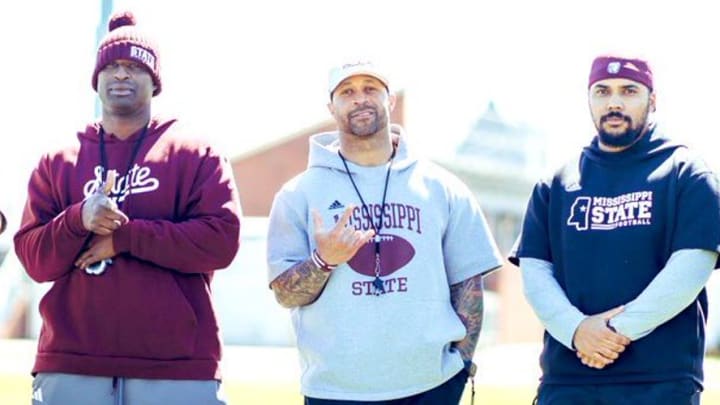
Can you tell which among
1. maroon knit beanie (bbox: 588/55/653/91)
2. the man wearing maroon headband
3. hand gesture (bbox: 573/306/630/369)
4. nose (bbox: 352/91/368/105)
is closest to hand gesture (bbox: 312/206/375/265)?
nose (bbox: 352/91/368/105)

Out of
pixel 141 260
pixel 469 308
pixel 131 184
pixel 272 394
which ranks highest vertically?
pixel 131 184

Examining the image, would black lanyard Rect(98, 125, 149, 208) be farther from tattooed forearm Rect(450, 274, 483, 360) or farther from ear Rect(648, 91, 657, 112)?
ear Rect(648, 91, 657, 112)

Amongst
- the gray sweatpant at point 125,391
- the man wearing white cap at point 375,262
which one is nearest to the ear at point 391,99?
the man wearing white cap at point 375,262

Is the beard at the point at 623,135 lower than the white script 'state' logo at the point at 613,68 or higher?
lower

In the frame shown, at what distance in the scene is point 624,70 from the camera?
19.3 feet

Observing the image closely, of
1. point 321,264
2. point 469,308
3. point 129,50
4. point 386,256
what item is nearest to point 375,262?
point 386,256

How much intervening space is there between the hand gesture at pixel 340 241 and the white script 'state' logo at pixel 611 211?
3.19ft

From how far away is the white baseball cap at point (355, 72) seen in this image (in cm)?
616

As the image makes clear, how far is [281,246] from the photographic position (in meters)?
6.10

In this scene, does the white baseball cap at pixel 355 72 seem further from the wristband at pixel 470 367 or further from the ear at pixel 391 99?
the wristband at pixel 470 367

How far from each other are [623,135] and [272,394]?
1075 cm

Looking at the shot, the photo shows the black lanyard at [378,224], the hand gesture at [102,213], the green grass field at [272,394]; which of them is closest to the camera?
the hand gesture at [102,213]

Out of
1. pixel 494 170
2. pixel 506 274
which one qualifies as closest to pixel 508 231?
pixel 494 170

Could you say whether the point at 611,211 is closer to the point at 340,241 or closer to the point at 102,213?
the point at 340,241
